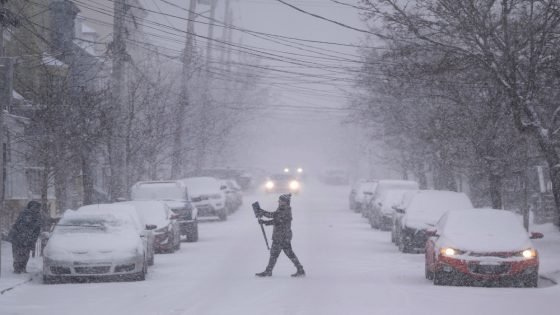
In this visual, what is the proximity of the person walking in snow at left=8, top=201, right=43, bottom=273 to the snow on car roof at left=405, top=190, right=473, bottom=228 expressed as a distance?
10.1 meters

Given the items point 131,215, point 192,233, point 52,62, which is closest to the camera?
point 131,215

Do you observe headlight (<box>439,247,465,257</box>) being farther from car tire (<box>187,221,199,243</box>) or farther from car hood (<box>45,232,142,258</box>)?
car tire (<box>187,221,199,243</box>)

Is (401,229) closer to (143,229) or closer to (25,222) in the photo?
(143,229)

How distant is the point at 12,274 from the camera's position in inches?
828

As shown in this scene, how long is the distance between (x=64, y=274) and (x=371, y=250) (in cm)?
1098

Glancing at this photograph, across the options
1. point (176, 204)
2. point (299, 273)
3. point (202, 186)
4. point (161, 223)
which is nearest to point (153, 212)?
point (161, 223)

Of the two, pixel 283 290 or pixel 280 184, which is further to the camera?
pixel 280 184

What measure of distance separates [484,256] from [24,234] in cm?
916

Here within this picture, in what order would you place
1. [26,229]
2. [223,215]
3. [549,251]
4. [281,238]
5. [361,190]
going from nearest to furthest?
[281,238]
[26,229]
[549,251]
[223,215]
[361,190]

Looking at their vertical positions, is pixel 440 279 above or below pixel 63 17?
below

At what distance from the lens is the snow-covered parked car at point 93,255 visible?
19797 mm

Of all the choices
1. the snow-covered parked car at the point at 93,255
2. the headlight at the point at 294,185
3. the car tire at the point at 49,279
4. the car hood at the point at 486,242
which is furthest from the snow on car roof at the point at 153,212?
the headlight at the point at 294,185

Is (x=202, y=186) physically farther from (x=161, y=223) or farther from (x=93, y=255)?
(x=93, y=255)

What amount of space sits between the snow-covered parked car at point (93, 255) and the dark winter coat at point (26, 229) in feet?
2.16
